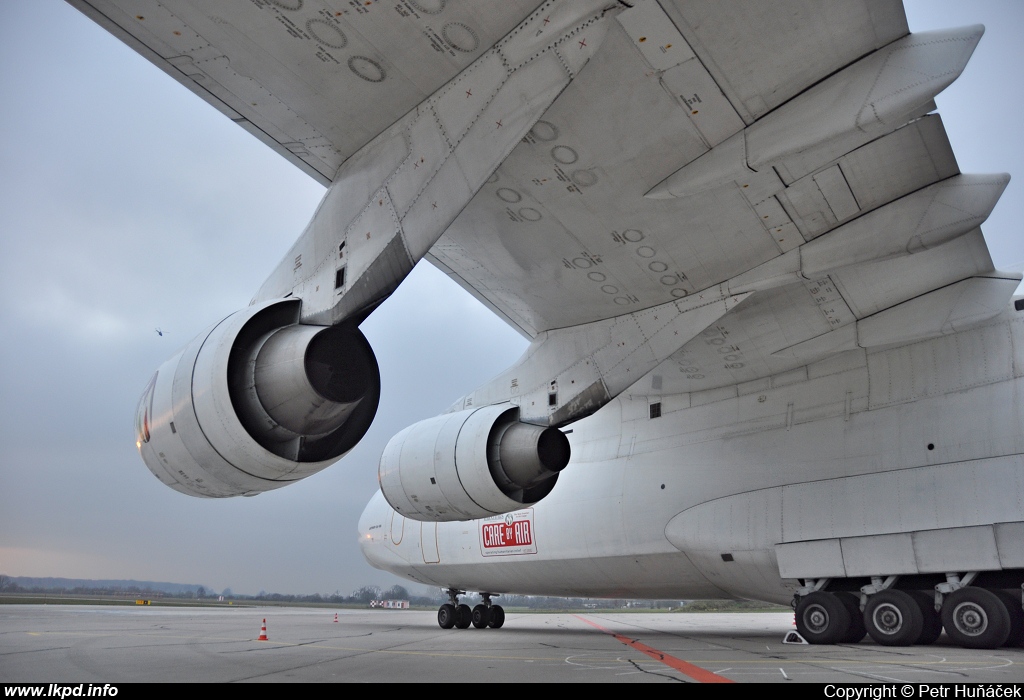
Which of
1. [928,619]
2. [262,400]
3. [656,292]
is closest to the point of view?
[262,400]

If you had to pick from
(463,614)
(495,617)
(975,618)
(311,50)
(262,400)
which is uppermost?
(311,50)

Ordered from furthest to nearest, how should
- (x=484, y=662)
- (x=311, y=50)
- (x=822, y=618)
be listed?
(x=822, y=618) → (x=484, y=662) → (x=311, y=50)

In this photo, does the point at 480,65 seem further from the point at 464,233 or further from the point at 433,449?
the point at 433,449

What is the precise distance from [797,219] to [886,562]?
174 inches

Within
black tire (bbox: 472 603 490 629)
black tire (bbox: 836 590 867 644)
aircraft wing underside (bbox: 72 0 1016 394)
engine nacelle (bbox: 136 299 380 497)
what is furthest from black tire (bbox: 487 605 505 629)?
engine nacelle (bbox: 136 299 380 497)

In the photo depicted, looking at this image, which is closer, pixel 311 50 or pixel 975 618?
pixel 311 50

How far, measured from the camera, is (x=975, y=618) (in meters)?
7.89

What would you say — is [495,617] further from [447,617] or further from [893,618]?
[893,618]

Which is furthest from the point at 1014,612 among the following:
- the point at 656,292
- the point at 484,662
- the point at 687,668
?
the point at 484,662

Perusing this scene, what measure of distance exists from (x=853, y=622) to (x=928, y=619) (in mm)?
844

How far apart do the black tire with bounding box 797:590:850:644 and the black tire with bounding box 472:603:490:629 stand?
779 cm

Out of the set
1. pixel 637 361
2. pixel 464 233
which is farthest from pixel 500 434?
pixel 464 233
